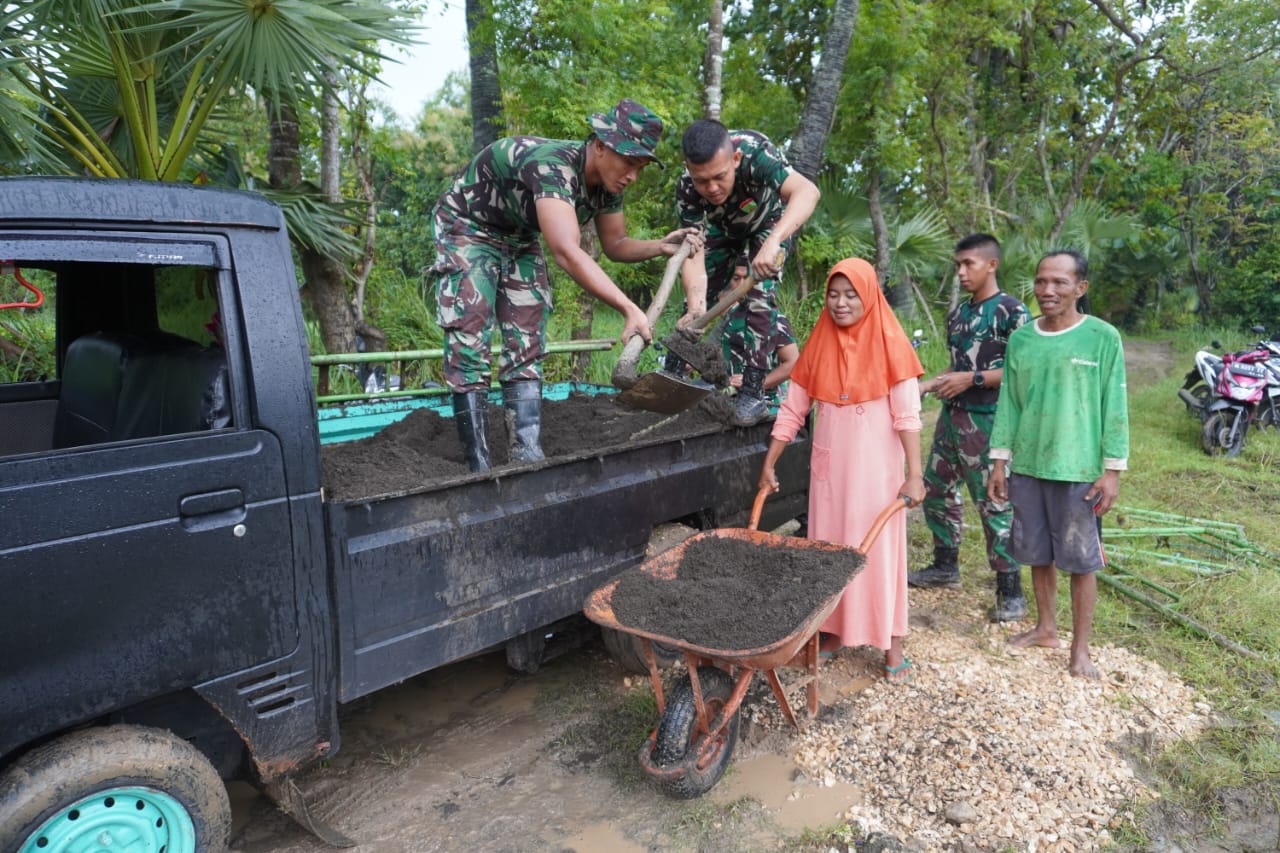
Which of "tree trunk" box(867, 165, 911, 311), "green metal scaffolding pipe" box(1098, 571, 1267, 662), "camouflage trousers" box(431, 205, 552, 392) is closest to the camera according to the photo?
"camouflage trousers" box(431, 205, 552, 392)

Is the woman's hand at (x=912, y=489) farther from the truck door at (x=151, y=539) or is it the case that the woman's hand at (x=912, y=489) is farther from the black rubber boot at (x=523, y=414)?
the truck door at (x=151, y=539)

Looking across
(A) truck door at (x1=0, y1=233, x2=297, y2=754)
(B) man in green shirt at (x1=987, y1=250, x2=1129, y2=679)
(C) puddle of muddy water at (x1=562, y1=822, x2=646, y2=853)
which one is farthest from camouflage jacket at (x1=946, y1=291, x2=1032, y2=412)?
(A) truck door at (x1=0, y1=233, x2=297, y2=754)

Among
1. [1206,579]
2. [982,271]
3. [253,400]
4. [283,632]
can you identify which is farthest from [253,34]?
[1206,579]

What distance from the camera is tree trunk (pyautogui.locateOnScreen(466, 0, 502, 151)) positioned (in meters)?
7.59

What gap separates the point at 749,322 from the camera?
437 centimetres

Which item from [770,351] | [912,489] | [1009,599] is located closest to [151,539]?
[912,489]

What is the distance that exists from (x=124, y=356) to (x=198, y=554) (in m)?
1.06

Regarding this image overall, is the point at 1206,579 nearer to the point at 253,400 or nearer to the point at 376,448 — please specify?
the point at 376,448

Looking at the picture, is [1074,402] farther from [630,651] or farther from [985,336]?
[630,651]

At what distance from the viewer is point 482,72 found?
25.5 ft

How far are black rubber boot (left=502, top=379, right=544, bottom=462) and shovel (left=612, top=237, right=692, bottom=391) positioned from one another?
1.26 feet

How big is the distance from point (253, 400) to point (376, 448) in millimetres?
1090

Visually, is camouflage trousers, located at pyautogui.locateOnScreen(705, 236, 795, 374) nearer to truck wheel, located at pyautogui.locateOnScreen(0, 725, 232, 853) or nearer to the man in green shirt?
the man in green shirt

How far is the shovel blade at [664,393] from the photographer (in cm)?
355
